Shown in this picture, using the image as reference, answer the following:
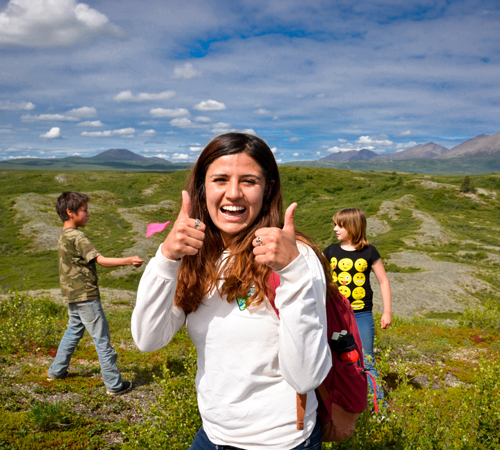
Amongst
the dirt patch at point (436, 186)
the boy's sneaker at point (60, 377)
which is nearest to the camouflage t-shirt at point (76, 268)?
the boy's sneaker at point (60, 377)

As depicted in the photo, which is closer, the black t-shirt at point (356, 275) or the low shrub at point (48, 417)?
the low shrub at point (48, 417)

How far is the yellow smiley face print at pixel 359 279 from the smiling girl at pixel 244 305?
3855 mm

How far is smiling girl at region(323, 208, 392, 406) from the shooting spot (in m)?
5.64

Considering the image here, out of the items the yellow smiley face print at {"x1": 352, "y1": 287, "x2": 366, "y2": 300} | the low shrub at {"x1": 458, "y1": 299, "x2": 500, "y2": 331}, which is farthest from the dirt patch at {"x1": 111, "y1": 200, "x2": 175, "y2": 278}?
the low shrub at {"x1": 458, "y1": 299, "x2": 500, "y2": 331}

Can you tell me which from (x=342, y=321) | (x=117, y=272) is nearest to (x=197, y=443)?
(x=342, y=321)

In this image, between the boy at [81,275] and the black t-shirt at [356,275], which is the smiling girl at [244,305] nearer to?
the black t-shirt at [356,275]

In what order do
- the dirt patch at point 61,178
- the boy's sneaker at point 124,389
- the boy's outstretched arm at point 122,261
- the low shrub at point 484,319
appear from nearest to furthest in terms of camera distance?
the boy's outstretched arm at point 122,261 < the boy's sneaker at point 124,389 < the low shrub at point 484,319 < the dirt patch at point 61,178

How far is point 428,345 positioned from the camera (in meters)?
10.2

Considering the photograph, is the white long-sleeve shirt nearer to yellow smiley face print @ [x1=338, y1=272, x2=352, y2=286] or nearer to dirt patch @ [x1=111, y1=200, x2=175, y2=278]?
yellow smiley face print @ [x1=338, y1=272, x2=352, y2=286]

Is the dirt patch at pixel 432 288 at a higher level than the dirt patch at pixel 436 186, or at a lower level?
lower

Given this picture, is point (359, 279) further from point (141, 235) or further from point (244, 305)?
point (141, 235)

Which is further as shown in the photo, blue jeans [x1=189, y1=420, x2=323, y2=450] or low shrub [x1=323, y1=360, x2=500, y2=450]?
low shrub [x1=323, y1=360, x2=500, y2=450]

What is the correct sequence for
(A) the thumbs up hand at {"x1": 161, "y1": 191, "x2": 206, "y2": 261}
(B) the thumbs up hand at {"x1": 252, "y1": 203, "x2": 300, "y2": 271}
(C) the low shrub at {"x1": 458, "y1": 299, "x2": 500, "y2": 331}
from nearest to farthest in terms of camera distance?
1. (B) the thumbs up hand at {"x1": 252, "y1": 203, "x2": 300, "y2": 271}
2. (A) the thumbs up hand at {"x1": 161, "y1": 191, "x2": 206, "y2": 261}
3. (C) the low shrub at {"x1": 458, "y1": 299, "x2": 500, "y2": 331}

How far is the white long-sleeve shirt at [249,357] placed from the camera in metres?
1.76
